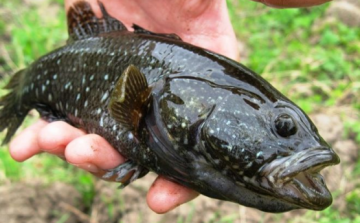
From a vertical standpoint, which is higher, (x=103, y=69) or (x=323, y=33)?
(x=103, y=69)

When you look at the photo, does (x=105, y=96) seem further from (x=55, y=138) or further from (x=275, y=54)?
(x=275, y=54)

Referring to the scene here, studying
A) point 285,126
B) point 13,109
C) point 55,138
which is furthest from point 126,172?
point 13,109

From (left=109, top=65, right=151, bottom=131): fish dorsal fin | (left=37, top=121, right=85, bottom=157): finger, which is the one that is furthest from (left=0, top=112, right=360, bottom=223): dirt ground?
(left=109, top=65, right=151, bottom=131): fish dorsal fin

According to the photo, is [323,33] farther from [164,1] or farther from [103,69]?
[103,69]

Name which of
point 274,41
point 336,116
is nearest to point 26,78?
point 336,116

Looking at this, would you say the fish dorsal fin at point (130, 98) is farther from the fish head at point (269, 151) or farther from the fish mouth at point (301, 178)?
the fish mouth at point (301, 178)

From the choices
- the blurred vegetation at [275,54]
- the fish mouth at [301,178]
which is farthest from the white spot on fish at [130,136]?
the blurred vegetation at [275,54]

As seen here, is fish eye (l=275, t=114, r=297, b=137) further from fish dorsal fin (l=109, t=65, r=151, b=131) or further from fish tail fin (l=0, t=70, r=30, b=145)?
fish tail fin (l=0, t=70, r=30, b=145)
